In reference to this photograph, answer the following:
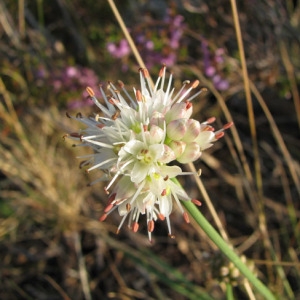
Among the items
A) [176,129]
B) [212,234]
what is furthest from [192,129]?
[212,234]

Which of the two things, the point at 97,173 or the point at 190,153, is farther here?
the point at 97,173

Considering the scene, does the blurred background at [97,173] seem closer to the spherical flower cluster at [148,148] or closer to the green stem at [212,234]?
the green stem at [212,234]


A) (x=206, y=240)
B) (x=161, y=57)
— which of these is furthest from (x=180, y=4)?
Result: (x=206, y=240)

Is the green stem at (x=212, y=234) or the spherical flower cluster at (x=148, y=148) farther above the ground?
the spherical flower cluster at (x=148, y=148)

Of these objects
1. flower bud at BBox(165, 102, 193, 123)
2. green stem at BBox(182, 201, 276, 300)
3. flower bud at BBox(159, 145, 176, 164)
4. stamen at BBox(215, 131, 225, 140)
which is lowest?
green stem at BBox(182, 201, 276, 300)

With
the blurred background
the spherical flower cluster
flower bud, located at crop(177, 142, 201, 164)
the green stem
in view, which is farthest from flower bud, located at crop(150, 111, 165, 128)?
the blurred background

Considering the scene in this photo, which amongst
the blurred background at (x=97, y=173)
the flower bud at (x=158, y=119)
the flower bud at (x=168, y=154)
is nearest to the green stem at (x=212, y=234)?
the flower bud at (x=168, y=154)

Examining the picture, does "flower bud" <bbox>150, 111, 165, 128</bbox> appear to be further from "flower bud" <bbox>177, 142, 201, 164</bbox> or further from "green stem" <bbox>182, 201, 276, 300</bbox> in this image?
"green stem" <bbox>182, 201, 276, 300</bbox>

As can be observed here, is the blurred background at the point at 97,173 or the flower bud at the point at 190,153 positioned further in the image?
the blurred background at the point at 97,173

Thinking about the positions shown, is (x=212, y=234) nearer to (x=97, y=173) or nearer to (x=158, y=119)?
(x=158, y=119)
